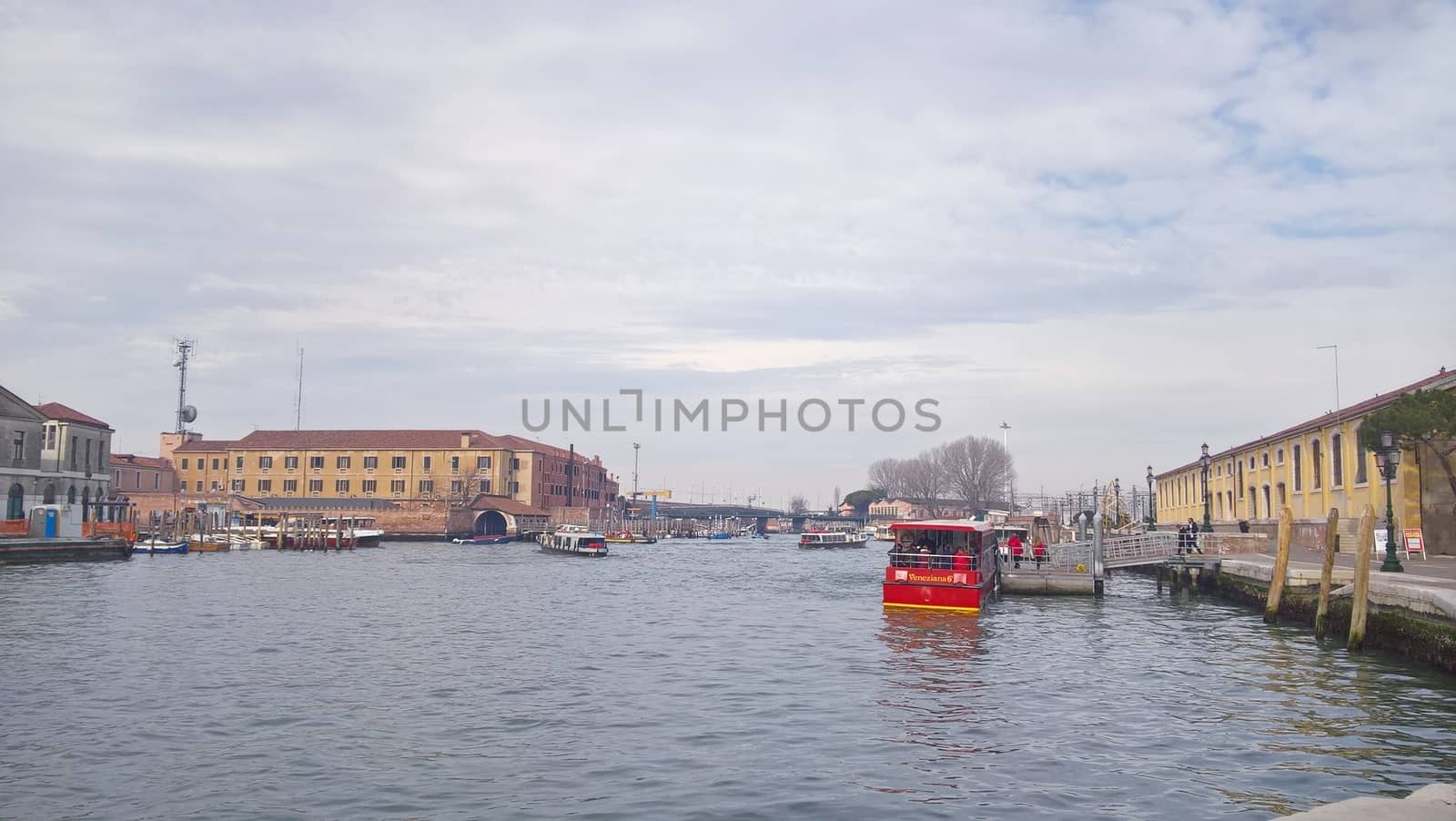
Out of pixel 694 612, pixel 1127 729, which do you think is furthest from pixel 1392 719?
pixel 694 612

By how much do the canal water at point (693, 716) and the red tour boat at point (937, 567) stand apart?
1.03 metres

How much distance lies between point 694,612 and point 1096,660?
A: 1634 centimetres

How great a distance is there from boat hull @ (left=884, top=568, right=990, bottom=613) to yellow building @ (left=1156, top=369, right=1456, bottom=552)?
15.4 metres

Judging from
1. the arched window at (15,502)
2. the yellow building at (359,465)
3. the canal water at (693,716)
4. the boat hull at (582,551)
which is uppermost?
the yellow building at (359,465)

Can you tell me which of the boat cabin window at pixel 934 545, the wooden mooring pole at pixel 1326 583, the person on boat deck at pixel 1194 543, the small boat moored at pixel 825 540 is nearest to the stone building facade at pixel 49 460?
the boat cabin window at pixel 934 545

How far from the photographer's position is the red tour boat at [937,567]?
1404 inches

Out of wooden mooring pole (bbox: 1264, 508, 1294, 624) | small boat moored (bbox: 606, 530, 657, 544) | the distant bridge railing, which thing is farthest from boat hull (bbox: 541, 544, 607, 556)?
wooden mooring pole (bbox: 1264, 508, 1294, 624)

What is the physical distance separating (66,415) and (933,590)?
7327 cm

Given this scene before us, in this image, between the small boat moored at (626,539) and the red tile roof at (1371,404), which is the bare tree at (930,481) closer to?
the small boat moored at (626,539)

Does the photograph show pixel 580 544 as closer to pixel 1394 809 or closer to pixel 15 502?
pixel 15 502

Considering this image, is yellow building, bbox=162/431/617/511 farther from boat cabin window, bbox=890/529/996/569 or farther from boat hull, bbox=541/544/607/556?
boat cabin window, bbox=890/529/996/569

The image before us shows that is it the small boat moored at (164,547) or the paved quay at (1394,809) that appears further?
the small boat moored at (164,547)

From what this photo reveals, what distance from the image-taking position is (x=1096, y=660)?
25.1 meters

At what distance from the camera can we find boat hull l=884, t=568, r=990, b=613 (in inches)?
1399
